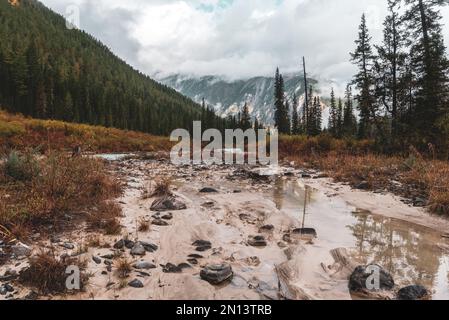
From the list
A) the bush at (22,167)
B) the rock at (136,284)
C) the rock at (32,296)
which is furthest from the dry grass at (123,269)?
the bush at (22,167)

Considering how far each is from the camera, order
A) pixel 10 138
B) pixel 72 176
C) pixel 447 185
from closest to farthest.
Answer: pixel 72 176 < pixel 447 185 < pixel 10 138

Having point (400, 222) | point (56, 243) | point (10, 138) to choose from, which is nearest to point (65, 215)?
point (56, 243)

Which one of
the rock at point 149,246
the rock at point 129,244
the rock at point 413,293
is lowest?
the rock at point 413,293

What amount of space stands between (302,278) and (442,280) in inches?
72.2

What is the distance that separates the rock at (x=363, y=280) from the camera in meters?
3.75

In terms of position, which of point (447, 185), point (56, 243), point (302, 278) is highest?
point (447, 185)

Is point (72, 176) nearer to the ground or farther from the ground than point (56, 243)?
farther from the ground

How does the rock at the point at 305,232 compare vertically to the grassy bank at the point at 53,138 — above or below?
below

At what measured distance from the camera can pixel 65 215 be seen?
19.1ft

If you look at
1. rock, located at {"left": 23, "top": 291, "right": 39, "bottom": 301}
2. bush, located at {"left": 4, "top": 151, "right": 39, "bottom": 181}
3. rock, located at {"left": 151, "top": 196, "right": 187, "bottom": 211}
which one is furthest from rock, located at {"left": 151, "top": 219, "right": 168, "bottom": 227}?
bush, located at {"left": 4, "top": 151, "right": 39, "bottom": 181}

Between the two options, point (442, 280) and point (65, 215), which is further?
point (65, 215)

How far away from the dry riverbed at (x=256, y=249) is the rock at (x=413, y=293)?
120mm

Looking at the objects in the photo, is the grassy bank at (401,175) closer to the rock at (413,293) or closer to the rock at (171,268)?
the rock at (413,293)
